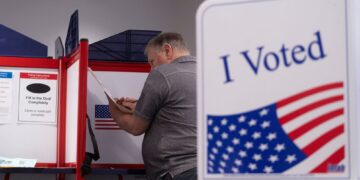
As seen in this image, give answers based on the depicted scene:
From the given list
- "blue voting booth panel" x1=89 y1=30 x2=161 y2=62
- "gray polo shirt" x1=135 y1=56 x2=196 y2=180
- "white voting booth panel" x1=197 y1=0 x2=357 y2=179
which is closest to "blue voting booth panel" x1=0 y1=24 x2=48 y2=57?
"blue voting booth panel" x1=89 y1=30 x2=161 y2=62

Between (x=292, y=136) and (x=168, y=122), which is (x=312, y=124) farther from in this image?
(x=168, y=122)

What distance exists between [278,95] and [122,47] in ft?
6.31

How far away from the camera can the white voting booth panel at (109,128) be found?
2367mm

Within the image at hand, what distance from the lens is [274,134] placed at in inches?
24.4

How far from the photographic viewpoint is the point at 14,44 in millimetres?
2635

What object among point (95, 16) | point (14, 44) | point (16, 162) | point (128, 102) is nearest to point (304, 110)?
point (128, 102)

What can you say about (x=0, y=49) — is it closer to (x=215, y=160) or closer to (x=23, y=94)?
(x=23, y=94)

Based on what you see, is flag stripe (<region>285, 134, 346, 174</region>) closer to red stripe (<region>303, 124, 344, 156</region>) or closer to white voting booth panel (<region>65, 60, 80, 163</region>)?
red stripe (<region>303, 124, 344, 156</region>)

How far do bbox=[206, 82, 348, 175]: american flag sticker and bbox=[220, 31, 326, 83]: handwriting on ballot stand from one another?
1.4 inches

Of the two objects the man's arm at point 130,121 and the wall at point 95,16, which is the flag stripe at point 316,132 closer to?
the man's arm at point 130,121

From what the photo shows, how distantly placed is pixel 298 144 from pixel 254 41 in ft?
0.42

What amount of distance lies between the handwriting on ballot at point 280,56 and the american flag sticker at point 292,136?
36mm

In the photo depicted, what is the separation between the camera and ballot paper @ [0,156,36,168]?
2.16 meters

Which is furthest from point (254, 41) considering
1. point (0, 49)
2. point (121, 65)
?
point (0, 49)
